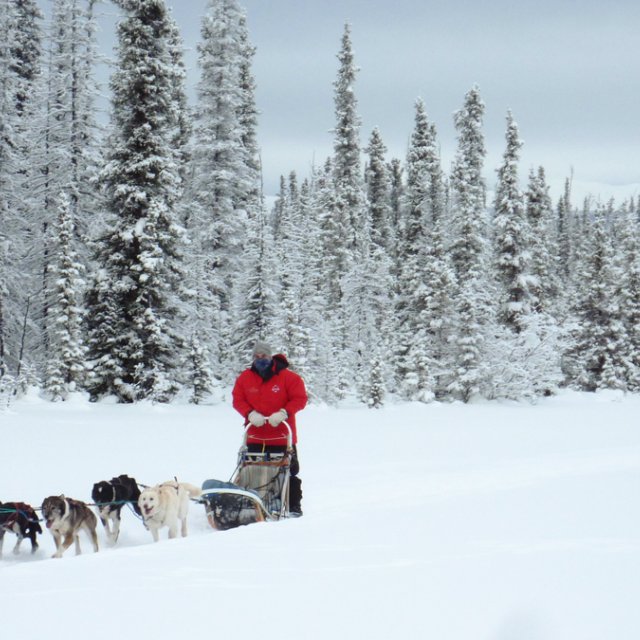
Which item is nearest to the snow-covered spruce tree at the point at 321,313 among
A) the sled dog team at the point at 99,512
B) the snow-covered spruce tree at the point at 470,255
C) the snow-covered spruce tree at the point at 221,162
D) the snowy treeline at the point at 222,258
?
the snowy treeline at the point at 222,258

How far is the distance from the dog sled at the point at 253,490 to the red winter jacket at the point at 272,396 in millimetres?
120

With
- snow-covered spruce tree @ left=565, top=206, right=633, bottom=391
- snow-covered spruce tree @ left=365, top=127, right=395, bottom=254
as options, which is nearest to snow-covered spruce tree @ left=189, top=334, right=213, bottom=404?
snow-covered spruce tree @ left=565, top=206, right=633, bottom=391

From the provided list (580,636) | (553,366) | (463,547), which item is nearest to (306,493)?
(463,547)

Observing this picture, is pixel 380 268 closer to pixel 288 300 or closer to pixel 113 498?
pixel 288 300

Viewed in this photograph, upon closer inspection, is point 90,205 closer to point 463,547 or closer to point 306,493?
point 306,493

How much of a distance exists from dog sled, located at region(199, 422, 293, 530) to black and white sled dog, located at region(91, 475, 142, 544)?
30.6 inches

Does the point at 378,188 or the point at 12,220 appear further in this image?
the point at 378,188

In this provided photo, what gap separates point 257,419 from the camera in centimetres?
735

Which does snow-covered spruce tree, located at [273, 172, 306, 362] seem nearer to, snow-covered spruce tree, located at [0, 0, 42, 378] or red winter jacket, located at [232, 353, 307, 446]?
snow-covered spruce tree, located at [0, 0, 42, 378]

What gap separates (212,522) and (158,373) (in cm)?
1237

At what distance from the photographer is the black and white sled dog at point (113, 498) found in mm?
6676

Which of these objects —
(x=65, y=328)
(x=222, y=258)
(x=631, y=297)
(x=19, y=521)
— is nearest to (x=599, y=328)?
(x=631, y=297)

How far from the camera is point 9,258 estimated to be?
23.6 metres

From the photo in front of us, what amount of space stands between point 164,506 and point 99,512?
72 centimetres
